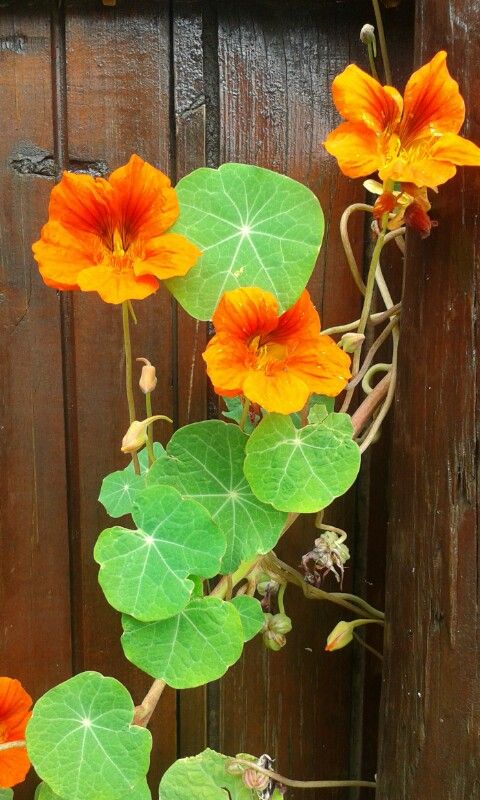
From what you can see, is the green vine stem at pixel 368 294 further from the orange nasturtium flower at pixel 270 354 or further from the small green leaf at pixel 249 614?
the small green leaf at pixel 249 614

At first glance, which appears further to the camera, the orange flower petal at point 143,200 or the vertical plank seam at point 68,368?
the vertical plank seam at point 68,368

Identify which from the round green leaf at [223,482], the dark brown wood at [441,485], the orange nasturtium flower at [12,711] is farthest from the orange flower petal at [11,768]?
the dark brown wood at [441,485]

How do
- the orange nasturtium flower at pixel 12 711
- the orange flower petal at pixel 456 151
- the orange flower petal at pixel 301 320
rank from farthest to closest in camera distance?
the orange nasturtium flower at pixel 12 711, the orange flower petal at pixel 301 320, the orange flower petal at pixel 456 151

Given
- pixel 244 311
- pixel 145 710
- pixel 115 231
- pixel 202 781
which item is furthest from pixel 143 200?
pixel 202 781

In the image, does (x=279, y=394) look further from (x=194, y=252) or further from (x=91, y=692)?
(x=91, y=692)

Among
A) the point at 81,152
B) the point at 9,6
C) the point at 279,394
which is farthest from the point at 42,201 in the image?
the point at 279,394

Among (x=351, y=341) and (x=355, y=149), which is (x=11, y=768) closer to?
(x=351, y=341)

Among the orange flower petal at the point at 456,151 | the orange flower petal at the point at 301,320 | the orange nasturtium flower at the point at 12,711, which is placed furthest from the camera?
the orange nasturtium flower at the point at 12,711
